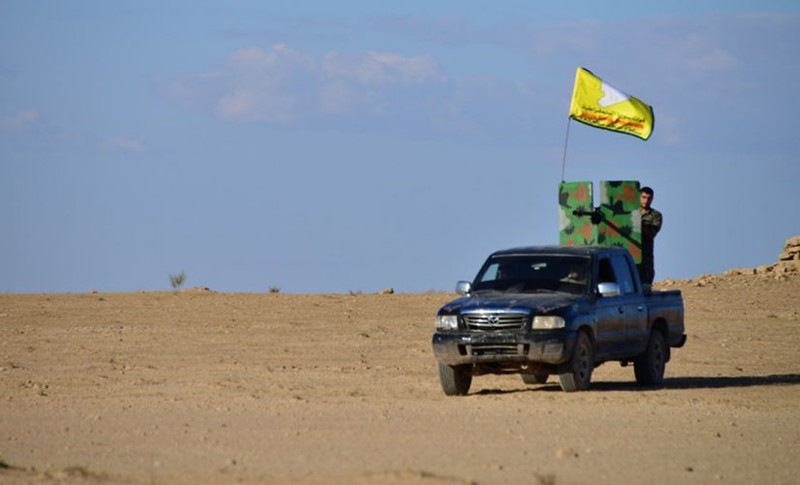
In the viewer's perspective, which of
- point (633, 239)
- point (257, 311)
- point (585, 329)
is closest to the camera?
point (585, 329)

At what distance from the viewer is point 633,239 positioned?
76.4ft

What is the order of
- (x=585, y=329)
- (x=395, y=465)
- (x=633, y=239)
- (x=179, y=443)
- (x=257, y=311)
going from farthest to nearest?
(x=257, y=311), (x=633, y=239), (x=585, y=329), (x=179, y=443), (x=395, y=465)

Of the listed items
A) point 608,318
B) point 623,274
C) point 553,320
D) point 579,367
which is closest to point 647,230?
point 623,274

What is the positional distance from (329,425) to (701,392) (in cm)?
684

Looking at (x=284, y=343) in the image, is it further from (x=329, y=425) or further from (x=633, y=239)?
(x=329, y=425)

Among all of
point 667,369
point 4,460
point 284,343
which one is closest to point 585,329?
point 667,369

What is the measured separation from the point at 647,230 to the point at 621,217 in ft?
1.47

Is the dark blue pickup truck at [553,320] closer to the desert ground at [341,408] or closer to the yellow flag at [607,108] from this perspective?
the desert ground at [341,408]

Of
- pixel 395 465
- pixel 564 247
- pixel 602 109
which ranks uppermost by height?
pixel 602 109

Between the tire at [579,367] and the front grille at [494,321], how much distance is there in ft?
2.75

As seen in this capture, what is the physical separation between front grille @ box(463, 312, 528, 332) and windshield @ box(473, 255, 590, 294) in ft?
3.63

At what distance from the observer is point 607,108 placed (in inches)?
1061

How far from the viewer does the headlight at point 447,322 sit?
1938 cm

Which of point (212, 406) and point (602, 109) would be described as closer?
point (212, 406)
